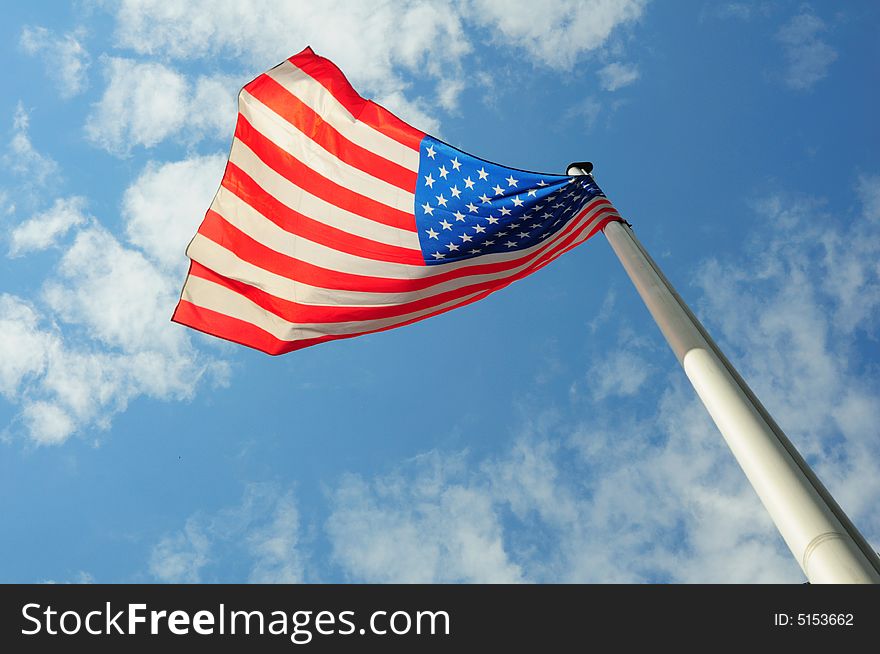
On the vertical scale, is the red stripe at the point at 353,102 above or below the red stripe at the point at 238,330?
above

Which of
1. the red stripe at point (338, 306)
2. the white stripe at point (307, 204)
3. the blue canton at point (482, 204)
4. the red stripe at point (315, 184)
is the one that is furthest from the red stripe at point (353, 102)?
the red stripe at point (338, 306)

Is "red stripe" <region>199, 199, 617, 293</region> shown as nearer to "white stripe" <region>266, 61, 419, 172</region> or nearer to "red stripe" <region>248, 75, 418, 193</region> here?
"red stripe" <region>248, 75, 418, 193</region>

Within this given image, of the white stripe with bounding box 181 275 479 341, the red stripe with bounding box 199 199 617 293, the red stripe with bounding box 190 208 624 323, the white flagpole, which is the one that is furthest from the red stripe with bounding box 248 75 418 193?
the white flagpole

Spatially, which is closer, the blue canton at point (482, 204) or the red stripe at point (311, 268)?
the blue canton at point (482, 204)

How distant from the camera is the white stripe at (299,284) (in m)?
11.6

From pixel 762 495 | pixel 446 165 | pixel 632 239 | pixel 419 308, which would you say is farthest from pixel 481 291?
pixel 762 495

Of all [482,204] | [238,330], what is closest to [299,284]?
[238,330]

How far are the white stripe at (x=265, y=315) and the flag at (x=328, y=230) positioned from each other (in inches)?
0.7

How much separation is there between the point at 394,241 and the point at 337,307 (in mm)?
1485

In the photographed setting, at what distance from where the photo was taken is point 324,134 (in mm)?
12039

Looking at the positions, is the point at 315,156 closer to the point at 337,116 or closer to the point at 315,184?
the point at 315,184

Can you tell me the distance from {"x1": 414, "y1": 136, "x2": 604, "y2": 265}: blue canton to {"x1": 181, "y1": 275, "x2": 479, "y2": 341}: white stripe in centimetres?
122

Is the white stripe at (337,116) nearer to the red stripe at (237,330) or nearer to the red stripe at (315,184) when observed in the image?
the red stripe at (315,184)

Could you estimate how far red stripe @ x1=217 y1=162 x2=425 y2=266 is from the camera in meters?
11.7
